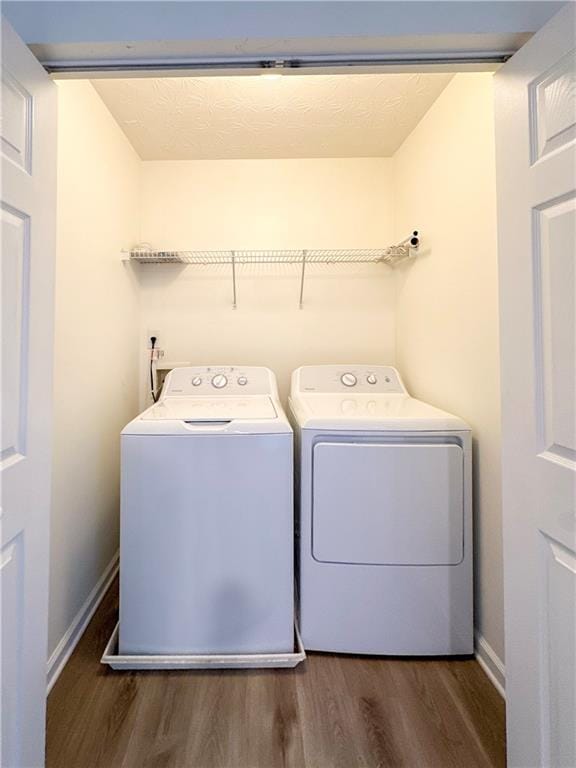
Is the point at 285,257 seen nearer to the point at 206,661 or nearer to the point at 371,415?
the point at 371,415

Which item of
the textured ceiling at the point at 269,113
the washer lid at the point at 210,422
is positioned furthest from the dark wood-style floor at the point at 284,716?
the textured ceiling at the point at 269,113

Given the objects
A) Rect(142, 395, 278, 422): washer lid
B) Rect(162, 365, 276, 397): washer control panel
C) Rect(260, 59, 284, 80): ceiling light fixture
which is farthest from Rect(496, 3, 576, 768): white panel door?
Rect(162, 365, 276, 397): washer control panel

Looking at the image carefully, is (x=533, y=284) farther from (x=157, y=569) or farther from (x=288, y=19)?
(x=157, y=569)

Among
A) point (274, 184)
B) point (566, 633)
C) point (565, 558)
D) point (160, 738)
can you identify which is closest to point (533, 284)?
point (565, 558)

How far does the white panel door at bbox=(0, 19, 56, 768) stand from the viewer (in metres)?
0.78

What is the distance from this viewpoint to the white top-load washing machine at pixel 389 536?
1.43 metres

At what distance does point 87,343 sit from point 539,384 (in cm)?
175

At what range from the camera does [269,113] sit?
1.88 metres

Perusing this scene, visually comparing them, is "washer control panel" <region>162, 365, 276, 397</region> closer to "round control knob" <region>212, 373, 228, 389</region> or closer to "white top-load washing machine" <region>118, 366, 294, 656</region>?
"round control knob" <region>212, 373, 228, 389</region>

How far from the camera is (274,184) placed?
238cm

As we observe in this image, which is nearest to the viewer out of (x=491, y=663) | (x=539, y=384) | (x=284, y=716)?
(x=539, y=384)

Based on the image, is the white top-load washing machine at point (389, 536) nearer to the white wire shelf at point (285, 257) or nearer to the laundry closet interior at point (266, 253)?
the laundry closet interior at point (266, 253)

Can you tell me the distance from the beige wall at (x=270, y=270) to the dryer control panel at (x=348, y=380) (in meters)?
0.30

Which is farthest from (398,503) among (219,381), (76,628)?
(76,628)
